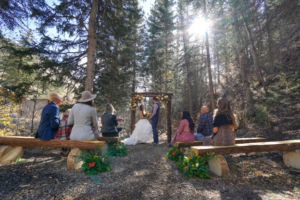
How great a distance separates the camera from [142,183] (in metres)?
3.29

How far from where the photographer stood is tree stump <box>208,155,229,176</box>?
3.64 m

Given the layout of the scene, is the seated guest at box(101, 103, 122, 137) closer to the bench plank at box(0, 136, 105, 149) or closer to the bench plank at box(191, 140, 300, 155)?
the bench plank at box(0, 136, 105, 149)

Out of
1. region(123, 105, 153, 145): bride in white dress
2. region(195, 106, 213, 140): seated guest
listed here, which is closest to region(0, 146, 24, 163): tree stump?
region(123, 105, 153, 145): bride in white dress

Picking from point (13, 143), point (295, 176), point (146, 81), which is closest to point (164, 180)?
point (295, 176)

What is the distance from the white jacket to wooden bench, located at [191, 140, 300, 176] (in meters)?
2.81

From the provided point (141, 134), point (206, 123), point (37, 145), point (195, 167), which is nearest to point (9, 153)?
point (37, 145)

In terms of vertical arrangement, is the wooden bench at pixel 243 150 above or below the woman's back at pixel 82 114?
below

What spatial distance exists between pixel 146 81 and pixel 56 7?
14095 mm

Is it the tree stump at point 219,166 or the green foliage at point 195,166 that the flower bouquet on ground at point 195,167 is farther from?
the tree stump at point 219,166

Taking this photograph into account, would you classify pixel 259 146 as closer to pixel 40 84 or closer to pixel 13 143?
pixel 13 143

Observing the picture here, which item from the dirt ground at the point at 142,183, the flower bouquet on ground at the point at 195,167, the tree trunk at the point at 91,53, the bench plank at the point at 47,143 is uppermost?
the tree trunk at the point at 91,53

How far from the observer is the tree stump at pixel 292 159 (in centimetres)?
423

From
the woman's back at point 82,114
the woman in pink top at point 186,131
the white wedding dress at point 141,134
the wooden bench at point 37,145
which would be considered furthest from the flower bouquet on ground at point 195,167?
the white wedding dress at point 141,134

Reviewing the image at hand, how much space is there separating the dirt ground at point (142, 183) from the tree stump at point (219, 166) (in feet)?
0.45
